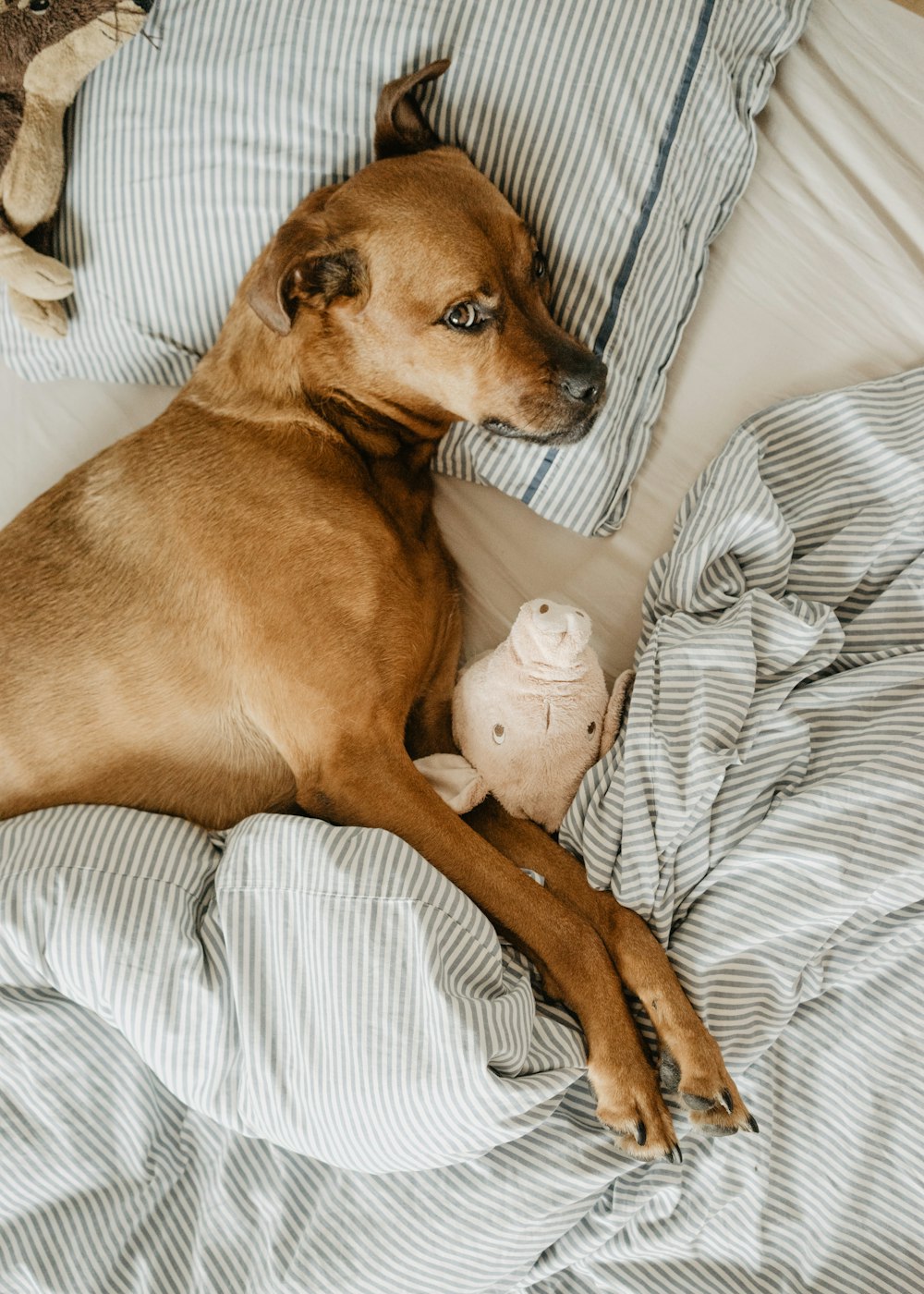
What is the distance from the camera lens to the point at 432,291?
2.00 metres

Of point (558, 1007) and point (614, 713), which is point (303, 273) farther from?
point (558, 1007)

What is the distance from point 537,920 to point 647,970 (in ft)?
0.75

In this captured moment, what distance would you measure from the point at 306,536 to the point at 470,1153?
1.22 meters

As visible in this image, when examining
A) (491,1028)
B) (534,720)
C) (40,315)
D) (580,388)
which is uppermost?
(580,388)

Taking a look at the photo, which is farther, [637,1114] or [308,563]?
[308,563]

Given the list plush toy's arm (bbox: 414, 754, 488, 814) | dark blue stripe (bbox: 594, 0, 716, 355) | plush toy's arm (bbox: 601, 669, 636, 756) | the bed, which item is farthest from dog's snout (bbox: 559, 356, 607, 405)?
plush toy's arm (bbox: 414, 754, 488, 814)

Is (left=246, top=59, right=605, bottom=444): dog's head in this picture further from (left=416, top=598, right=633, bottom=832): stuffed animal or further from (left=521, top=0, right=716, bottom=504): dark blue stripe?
(left=416, top=598, right=633, bottom=832): stuffed animal

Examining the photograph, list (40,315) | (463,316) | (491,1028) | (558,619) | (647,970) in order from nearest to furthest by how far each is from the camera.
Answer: (491,1028) < (647,970) < (558,619) < (463,316) < (40,315)

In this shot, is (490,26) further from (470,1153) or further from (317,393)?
(470,1153)

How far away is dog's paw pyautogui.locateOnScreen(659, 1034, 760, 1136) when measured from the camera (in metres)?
1.68

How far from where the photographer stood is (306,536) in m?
1.97

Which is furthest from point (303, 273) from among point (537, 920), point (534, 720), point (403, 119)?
point (537, 920)

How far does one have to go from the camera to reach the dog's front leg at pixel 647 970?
169 cm

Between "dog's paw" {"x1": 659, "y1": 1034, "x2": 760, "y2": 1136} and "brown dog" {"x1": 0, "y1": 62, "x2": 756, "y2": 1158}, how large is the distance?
194 mm
